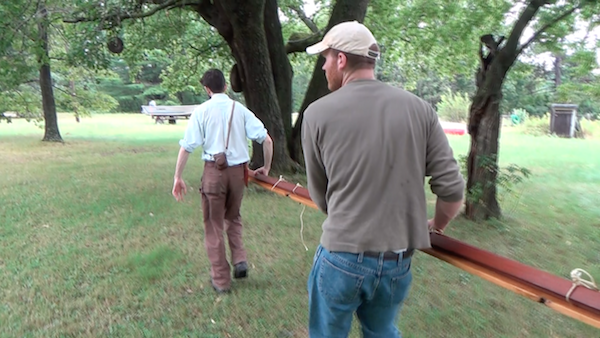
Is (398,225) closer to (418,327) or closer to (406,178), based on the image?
(406,178)

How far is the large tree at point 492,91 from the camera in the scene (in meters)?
6.65

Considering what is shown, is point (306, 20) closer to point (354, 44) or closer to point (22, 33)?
point (22, 33)

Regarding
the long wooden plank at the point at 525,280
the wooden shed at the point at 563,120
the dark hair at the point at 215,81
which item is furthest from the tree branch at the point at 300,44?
the wooden shed at the point at 563,120

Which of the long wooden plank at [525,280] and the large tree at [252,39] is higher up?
the large tree at [252,39]

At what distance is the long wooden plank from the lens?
5.44 feet

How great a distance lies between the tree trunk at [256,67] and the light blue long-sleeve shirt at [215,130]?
4.44 metres

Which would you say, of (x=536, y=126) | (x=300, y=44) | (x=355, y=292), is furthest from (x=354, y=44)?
(x=536, y=126)

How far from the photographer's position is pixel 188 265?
16.0 feet

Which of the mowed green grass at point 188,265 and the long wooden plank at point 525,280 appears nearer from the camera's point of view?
the long wooden plank at point 525,280

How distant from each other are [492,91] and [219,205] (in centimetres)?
466

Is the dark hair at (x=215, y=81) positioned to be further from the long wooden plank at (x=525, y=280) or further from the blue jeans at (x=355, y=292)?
the long wooden plank at (x=525, y=280)

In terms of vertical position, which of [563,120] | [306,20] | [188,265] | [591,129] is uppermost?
[306,20]

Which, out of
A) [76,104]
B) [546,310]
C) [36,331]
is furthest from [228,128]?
[76,104]

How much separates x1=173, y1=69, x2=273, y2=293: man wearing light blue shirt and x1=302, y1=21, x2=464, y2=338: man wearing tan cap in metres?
2.08
